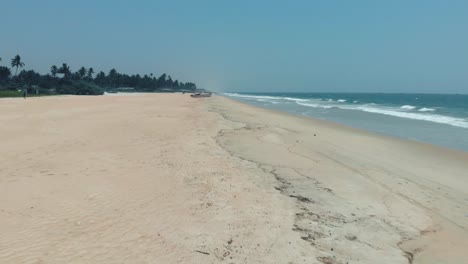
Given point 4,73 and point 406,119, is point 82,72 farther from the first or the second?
point 406,119

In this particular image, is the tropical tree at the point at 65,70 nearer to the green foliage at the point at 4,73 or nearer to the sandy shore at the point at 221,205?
the green foliage at the point at 4,73

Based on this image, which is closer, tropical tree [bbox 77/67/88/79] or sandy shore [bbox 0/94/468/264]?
sandy shore [bbox 0/94/468/264]

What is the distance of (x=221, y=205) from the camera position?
7602 millimetres

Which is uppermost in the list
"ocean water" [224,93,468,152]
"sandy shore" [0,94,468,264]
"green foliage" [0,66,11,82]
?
"green foliage" [0,66,11,82]

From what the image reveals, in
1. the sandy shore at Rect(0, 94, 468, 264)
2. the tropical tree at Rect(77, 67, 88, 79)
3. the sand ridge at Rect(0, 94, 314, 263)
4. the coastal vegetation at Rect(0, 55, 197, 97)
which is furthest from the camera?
the tropical tree at Rect(77, 67, 88, 79)

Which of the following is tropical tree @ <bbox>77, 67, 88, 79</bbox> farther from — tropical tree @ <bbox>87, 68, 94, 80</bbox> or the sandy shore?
the sandy shore

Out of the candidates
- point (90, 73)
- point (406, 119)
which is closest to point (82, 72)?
point (90, 73)

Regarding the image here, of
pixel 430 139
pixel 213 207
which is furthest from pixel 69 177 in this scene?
pixel 430 139

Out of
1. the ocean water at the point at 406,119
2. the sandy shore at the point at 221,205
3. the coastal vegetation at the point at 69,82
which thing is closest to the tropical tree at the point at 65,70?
the coastal vegetation at the point at 69,82

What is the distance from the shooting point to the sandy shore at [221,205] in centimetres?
573

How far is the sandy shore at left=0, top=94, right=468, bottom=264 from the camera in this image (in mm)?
5727

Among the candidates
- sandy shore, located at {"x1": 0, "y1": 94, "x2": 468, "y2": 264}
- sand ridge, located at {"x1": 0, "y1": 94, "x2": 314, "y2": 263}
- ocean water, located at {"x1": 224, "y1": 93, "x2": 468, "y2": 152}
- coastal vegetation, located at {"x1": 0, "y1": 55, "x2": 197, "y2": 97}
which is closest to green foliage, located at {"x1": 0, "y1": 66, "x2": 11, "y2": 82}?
coastal vegetation, located at {"x1": 0, "y1": 55, "x2": 197, "y2": 97}

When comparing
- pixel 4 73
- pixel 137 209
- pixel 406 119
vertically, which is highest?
pixel 4 73

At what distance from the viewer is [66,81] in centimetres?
9694
